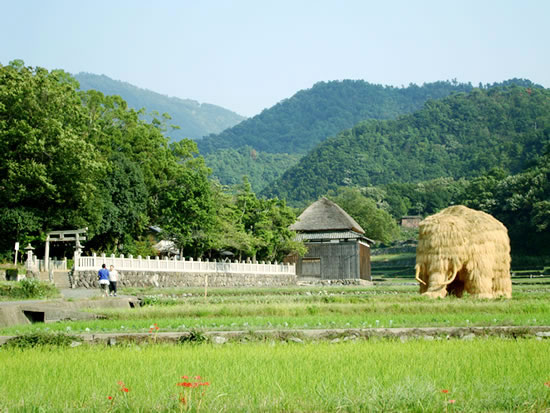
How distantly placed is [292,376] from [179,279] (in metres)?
35.3

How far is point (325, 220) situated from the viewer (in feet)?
185

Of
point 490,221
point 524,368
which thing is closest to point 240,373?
point 524,368

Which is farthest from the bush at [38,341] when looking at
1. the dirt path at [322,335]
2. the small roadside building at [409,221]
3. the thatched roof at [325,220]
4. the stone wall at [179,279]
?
the small roadside building at [409,221]

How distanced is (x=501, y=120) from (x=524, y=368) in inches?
6346

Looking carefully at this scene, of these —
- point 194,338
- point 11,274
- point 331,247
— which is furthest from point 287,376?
point 331,247

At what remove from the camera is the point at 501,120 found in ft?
525

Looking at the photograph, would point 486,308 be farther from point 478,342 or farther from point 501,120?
point 501,120

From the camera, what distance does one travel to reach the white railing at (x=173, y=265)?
120 feet

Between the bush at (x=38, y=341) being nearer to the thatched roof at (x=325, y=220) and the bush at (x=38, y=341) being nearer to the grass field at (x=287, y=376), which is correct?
the grass field at (x=287, y=376)

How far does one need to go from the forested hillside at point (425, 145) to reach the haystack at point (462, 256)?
398 ft

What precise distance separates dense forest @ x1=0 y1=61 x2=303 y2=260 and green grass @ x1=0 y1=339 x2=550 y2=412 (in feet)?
92.5

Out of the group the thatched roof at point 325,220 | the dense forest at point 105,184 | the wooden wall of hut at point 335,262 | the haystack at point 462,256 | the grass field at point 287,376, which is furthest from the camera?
the thatched roof at point 325,220

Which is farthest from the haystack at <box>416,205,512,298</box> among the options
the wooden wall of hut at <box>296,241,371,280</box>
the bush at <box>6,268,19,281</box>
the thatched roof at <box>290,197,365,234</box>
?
the thatched roof at <box>290,197,365,234</box>

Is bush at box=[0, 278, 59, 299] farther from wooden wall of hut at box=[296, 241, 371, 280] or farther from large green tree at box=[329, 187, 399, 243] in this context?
large green tree at box=[329, 187, 399, 243]
